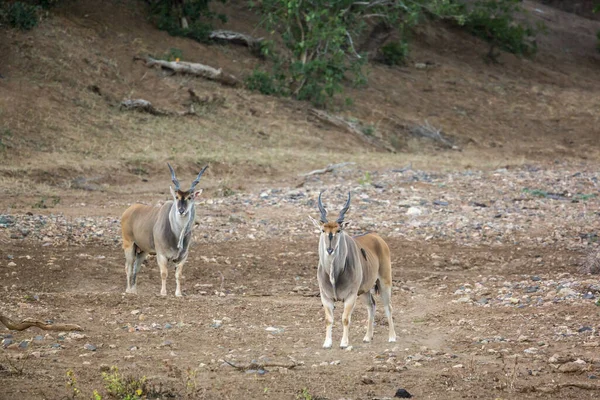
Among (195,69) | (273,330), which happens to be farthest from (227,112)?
(273,330)

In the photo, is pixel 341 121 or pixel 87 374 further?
pixel 341 121

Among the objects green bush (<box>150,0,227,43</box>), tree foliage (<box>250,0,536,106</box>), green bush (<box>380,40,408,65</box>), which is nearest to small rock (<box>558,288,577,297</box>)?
tree foliage (<box>250,0,536,106</box>)

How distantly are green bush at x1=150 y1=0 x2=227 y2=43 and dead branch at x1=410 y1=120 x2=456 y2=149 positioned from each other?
690 centimetres

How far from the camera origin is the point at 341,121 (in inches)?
1023

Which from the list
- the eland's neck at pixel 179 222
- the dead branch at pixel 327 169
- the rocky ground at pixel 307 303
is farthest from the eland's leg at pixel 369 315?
the dead branch at pixel 327 169

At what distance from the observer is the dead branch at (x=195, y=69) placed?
83.6 ft

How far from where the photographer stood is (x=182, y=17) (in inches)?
1118

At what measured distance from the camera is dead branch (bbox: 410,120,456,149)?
26.6 metres

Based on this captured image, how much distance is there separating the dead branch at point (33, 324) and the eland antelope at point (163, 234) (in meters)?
2.32

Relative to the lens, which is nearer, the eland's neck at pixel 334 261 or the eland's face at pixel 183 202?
the eland's neck at pixel 334 261

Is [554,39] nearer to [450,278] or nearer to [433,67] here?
[433,67]

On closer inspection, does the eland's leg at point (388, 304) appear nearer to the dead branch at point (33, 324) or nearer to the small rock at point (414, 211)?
the dead branch at point (33, 324)

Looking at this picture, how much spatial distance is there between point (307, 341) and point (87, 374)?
2117mm

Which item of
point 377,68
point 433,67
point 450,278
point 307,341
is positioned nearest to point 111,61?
point 377,68
